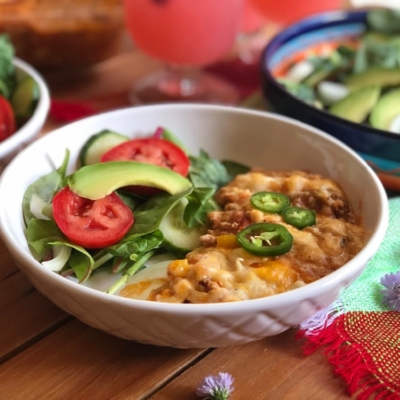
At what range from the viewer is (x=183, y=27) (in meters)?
2.04

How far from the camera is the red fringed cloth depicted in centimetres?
106

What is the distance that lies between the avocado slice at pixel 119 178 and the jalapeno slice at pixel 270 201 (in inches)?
6.4

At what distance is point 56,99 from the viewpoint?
217cm

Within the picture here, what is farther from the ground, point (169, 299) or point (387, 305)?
point (169, 299)

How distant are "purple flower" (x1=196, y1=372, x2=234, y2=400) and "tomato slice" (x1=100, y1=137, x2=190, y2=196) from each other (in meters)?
0.54

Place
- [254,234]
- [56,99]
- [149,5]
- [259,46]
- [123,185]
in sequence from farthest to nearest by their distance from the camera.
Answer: [259,46], [56,99], [149,5], [123,185], [254,234]

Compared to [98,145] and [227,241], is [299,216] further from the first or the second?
[98,145]

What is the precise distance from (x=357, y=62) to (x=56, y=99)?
1074 millimetres

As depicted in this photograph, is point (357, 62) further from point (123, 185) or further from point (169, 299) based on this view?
point (169, 299)

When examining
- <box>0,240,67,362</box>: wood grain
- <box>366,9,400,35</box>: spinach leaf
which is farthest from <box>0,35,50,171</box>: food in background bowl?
<box>366,9,400,35</box>: spinach leaf

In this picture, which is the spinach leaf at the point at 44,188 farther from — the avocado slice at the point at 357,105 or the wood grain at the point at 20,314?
the avocado slice at the point at 357,105

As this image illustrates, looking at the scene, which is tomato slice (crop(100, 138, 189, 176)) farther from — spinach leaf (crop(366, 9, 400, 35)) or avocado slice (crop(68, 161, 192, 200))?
spinach leaf (crop(366, 9, 400, 35))

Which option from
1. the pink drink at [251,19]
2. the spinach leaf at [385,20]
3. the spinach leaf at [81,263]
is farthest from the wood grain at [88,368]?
the pink drink at [251,19]

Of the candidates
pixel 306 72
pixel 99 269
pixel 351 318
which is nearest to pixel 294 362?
pixel 351 318
